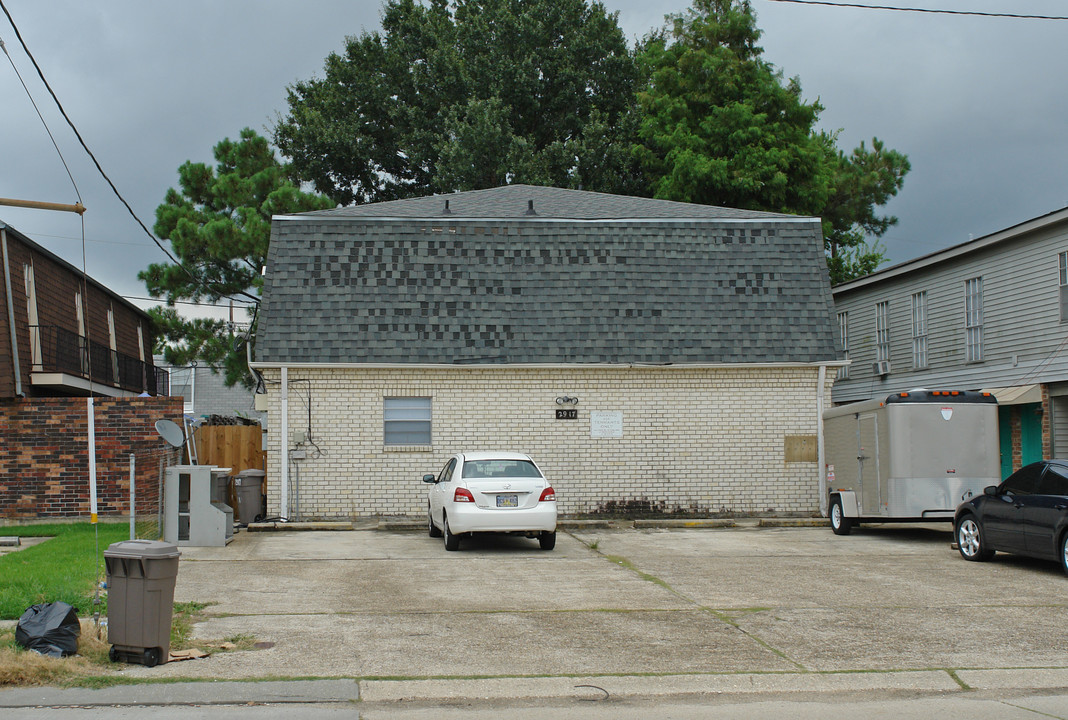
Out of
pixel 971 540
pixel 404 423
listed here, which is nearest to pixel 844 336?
pixel 404 423

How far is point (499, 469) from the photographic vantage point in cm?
1548

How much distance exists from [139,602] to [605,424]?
44.4ft

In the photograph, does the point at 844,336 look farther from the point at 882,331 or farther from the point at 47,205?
the point at 47,205

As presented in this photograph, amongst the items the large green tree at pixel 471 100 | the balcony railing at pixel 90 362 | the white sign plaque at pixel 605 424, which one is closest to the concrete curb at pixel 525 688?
the balcony railing at pixel 90 362

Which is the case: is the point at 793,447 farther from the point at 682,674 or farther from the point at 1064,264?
the point at 682,674

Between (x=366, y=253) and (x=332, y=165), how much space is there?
2128 cm

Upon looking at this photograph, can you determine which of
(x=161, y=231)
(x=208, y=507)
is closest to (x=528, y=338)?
(x=208, y=507)

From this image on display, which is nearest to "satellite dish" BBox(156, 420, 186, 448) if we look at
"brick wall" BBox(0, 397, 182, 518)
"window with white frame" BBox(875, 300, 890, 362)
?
"brick wall" BBox(0, 397, 182, 518)

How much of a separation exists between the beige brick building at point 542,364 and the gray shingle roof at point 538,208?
0.82 m

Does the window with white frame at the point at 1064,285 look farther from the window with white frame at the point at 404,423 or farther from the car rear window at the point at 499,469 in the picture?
the window with white frame at the point at 404,423

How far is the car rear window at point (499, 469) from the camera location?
15320mm

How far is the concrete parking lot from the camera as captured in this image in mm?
7527

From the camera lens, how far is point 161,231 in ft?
107

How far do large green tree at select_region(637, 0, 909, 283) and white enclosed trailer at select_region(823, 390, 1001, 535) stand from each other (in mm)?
19360
